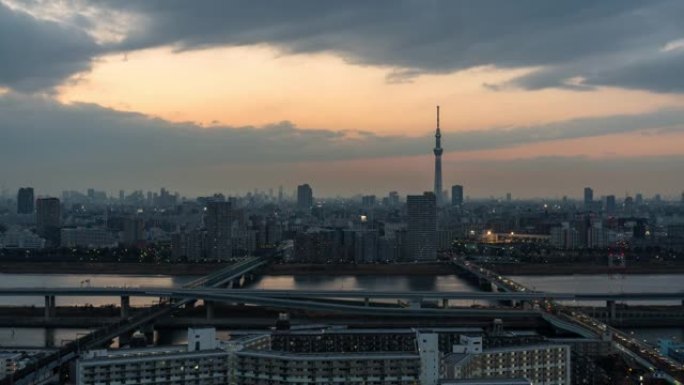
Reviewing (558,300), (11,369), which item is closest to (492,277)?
(558,300)

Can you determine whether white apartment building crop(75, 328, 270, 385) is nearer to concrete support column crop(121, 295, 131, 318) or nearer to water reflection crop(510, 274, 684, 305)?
concrete support column crop(121, 295, 131, 318)

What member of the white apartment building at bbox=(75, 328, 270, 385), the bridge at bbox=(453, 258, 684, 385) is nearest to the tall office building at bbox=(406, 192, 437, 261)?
the bridge at bbox=(453, 258, 684, 385)

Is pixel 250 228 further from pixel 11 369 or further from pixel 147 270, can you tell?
pixel 11 369

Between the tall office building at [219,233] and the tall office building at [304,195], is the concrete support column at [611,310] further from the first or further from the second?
the tall office building at [304,195]

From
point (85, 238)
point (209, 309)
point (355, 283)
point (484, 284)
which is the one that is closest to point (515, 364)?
point (209, 309)

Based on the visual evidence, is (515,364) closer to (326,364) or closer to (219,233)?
(326,364)

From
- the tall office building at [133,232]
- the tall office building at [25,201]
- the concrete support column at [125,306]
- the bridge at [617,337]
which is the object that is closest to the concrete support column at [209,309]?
the concrete support column at [125,306]
